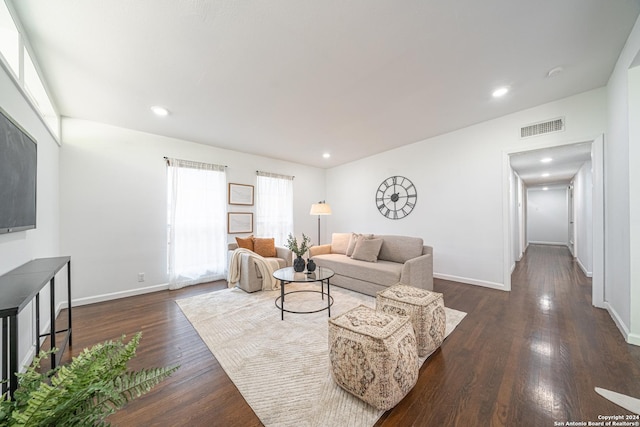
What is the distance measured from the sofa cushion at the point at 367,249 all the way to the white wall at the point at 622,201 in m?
2.51

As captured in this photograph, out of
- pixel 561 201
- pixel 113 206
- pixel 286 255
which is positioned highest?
pixel 561 201

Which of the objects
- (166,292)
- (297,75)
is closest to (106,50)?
(297,75)

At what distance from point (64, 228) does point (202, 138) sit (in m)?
2.23

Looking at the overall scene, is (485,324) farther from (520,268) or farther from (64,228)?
(64,228)

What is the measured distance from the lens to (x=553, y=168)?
5.43m

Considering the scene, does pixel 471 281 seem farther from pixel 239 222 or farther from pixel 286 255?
pixel 239 222

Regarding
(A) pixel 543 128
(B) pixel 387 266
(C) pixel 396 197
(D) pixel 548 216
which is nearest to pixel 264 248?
(B) pixel 387 266

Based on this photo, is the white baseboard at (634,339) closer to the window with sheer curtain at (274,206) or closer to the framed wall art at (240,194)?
the window with sheer curtain at (274,206)

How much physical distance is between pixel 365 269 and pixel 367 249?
0.45 m

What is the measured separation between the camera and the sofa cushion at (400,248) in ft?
11.6

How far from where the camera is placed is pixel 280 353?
78.2 inches

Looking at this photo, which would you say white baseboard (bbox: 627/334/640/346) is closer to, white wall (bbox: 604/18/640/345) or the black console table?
white wall (bbox: 604/18/640/345)

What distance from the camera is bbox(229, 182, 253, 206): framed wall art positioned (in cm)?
457

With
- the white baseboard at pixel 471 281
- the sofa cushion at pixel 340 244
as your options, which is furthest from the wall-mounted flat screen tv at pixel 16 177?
the white baseboard at pixel 471 281
